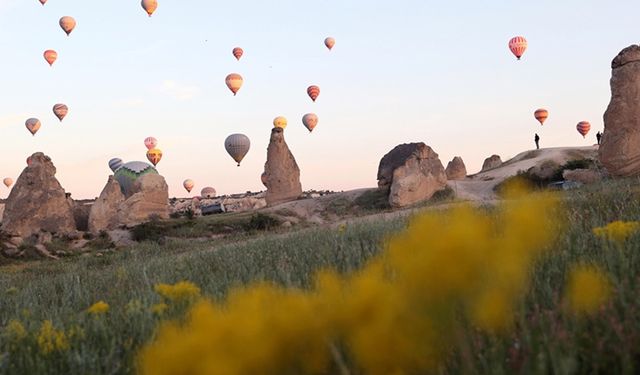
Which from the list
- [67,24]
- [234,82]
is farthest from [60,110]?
[234,82]

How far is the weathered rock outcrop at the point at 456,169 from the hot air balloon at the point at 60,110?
149 ft

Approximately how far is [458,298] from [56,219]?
37565 mm

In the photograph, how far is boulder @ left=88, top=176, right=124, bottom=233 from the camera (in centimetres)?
3872

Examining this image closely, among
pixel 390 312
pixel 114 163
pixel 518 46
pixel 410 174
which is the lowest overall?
pixel 390 312

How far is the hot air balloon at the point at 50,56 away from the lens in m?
64.1

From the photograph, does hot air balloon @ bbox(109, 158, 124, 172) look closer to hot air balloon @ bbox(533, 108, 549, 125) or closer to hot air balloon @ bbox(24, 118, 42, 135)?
hot air balloon @ bbox(24, 118, 42, 135)

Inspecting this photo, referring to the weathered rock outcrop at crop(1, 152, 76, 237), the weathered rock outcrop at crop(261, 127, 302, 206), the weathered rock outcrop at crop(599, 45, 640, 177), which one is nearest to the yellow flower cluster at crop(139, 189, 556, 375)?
the weathered rock outcrop at crop(599, 45, 640, 177)

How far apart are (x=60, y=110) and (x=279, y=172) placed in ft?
120

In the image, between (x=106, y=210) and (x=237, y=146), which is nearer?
(x=106, y=210)

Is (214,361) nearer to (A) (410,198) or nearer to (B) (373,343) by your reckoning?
(B) (373,343)

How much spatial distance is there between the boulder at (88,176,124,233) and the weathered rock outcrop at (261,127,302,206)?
37.2ft

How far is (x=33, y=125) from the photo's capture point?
7350 centimetres

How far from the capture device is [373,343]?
98cm

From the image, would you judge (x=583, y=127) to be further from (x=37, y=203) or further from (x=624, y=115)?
(x=37, y=203)
